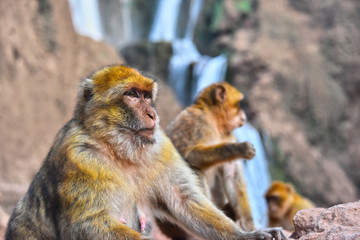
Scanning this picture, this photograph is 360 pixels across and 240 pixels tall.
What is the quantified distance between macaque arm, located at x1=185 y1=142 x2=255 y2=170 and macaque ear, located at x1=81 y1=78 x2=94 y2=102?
1.40m

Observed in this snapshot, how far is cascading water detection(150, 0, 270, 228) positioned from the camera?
35.6 feet

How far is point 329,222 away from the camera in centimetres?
278

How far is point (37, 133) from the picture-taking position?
33.5 feet

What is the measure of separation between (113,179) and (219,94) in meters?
2.30

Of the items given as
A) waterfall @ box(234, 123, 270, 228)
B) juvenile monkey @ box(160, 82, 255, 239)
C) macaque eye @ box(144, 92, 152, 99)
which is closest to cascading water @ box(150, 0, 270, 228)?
waterfall @ box(234, 123, 270, 228)

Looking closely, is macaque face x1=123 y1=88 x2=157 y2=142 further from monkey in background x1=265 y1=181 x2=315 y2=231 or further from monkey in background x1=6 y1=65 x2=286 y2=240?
monkey in background x1=265 y1=181 x2=315 y2=231

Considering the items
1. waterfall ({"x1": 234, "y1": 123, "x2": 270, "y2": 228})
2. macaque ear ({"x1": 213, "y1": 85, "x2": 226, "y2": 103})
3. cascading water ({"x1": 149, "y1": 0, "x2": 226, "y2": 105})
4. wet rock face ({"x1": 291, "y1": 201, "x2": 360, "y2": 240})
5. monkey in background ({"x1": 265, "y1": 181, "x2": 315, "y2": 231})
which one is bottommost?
waterfall ({"x1": 234, "y1": 123, "x2": 270, "y2": 228})

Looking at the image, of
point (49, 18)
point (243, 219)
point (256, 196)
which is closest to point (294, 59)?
point (256, 196)

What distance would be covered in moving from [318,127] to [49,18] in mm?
7692

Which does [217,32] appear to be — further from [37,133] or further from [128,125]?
[128,125]

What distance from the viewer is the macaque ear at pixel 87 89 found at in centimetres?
311

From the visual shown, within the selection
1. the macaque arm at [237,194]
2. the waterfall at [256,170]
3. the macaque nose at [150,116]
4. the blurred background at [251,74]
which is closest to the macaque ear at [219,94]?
the macaque arm at [237,194]

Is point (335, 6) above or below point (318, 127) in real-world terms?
above

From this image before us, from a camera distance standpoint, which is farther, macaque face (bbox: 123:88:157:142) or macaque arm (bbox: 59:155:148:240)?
macaque face (bbox: 123:88:157:142)
